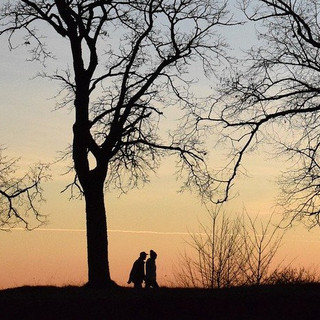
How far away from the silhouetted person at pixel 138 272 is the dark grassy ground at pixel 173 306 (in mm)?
4346

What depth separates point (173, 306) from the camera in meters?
18.6

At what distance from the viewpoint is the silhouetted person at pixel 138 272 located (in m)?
24.8

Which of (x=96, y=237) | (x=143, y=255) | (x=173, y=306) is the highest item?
(x=96, y=237)

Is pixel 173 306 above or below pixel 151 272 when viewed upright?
below

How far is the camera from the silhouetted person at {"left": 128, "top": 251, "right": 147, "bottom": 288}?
81.3 ft

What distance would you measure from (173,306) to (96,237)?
21.8 feet

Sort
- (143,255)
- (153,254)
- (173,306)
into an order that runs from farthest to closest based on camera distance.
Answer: (143,255) < (153,254) < (173,306)

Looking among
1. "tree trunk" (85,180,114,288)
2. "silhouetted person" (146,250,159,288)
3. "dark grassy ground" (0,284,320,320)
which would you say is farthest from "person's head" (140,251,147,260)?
"dark grassy ground" (0,284,320,320)

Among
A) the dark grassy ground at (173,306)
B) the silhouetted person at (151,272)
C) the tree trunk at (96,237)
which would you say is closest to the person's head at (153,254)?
the silhouetted person at (151,272)

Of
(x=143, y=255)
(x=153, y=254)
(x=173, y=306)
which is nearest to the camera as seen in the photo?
(x=173, y=306)

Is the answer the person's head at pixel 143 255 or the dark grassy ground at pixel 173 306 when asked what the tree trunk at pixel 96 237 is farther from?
the dark grassy ground at pixel 173 306

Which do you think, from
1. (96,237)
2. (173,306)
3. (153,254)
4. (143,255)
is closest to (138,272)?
(143,255)

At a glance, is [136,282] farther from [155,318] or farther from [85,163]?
[155,318]

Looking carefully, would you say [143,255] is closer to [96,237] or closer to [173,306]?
[96,237]
